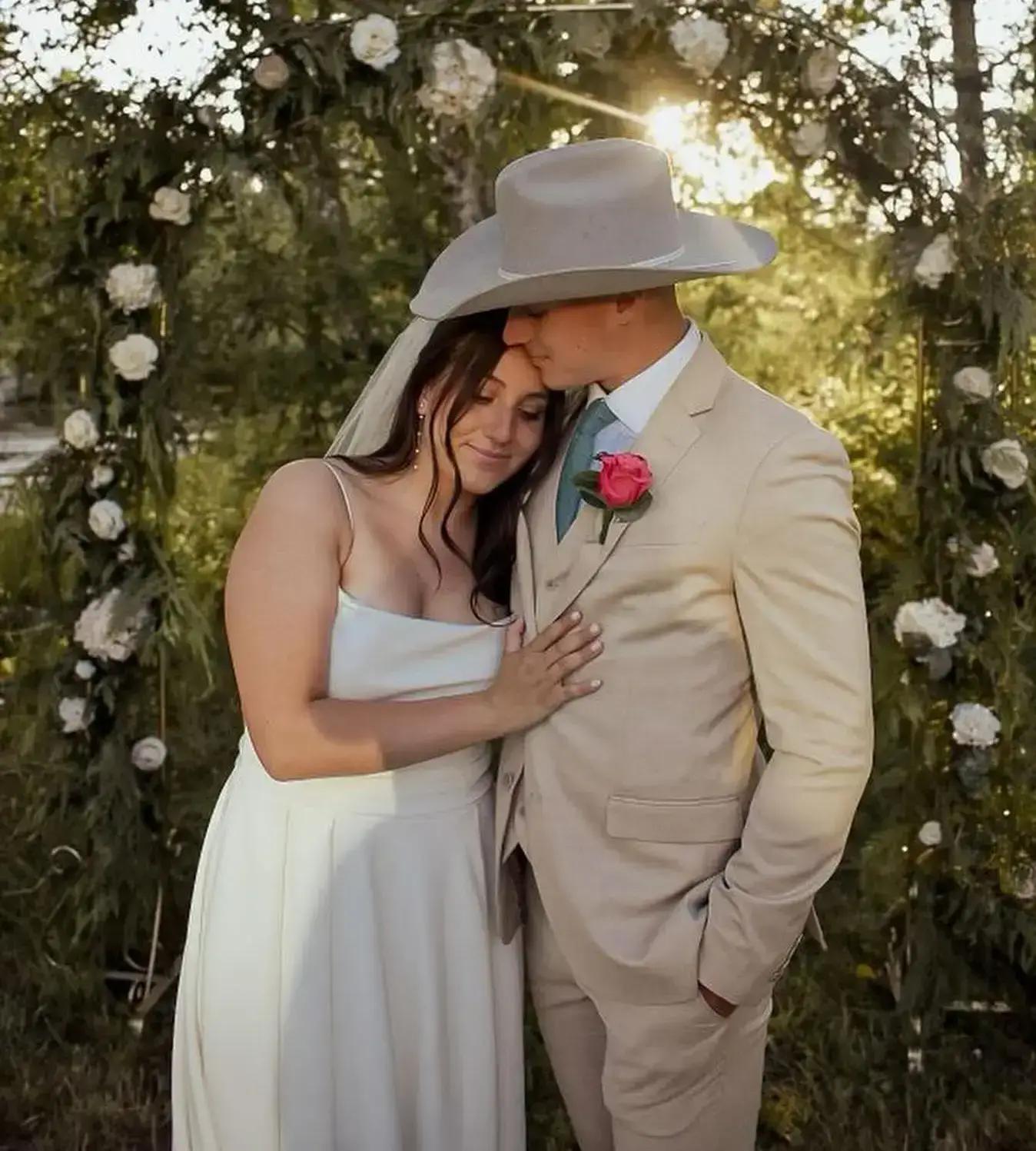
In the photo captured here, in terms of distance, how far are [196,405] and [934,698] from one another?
2.06 meters

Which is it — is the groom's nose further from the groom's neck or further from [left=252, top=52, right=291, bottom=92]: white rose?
[left=252, top=52, right=291, bottom=92]: white rose

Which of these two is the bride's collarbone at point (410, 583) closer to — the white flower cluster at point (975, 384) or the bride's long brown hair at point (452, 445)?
the bride's long brown hair at point (452, 445)

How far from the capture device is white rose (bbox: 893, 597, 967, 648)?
318 centimetres

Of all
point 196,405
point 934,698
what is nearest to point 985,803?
point 934,698

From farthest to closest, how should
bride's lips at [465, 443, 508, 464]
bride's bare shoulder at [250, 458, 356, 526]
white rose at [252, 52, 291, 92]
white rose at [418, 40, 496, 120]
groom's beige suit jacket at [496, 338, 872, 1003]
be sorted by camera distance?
white rose at [252, 52, 291, 92], white rose at [418, 40, 496, 120], bride's lips at [465, 443, 508, 464], bride's bare shoulder at [250, 458, 356, 526], groom's beige suit jacket at [496, 338, 872, 1003]

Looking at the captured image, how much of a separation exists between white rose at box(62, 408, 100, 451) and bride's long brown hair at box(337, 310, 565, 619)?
1.31 meters

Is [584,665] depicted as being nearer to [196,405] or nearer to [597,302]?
[597,302]

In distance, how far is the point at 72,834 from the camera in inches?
138

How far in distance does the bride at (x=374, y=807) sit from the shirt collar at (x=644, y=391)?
195mm

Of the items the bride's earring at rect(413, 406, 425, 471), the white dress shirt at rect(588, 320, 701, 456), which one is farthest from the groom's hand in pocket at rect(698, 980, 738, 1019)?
the bride's earring at rect(413, 406, 425, 471)

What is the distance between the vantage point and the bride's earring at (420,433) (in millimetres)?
2178

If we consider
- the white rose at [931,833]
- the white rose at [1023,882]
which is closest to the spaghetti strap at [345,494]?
the white rose at [931,833]

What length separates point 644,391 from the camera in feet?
6.28

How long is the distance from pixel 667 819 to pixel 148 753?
74.9 inches
